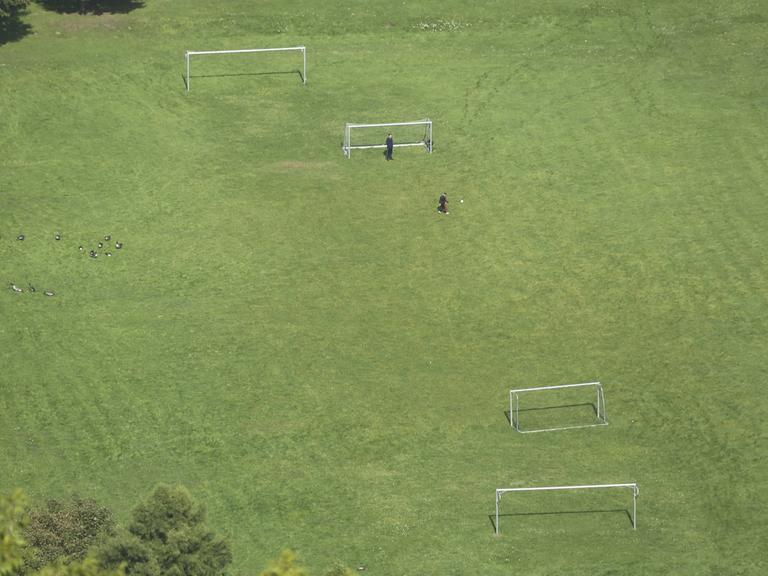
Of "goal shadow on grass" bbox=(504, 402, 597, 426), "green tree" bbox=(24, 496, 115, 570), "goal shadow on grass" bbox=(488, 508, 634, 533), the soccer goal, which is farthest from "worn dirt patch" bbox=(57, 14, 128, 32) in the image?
"goal shadow on grass" bbox=(488, 508, 634, 533)

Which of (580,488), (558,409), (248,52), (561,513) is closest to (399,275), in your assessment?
(558,409)

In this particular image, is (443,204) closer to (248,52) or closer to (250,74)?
(250,74)

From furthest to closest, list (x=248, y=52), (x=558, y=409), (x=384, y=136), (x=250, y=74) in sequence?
(x=248, y=52) < (x=250, y=74) < (x=384, y=136) < (x=558, y=409)

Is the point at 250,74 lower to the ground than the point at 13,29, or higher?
lower

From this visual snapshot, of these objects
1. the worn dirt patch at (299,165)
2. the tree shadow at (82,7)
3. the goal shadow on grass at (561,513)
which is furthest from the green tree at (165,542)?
the tree shadow at (82,7)

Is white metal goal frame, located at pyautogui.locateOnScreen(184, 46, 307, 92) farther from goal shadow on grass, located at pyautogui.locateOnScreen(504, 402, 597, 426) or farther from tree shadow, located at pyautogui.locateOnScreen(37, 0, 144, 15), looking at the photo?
goal shadow on grass, located at pyautogui.locateOnScreen(504, 402, 597, 426)

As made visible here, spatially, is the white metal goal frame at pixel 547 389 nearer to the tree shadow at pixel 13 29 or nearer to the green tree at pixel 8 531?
the green tree at pixel 8 531
